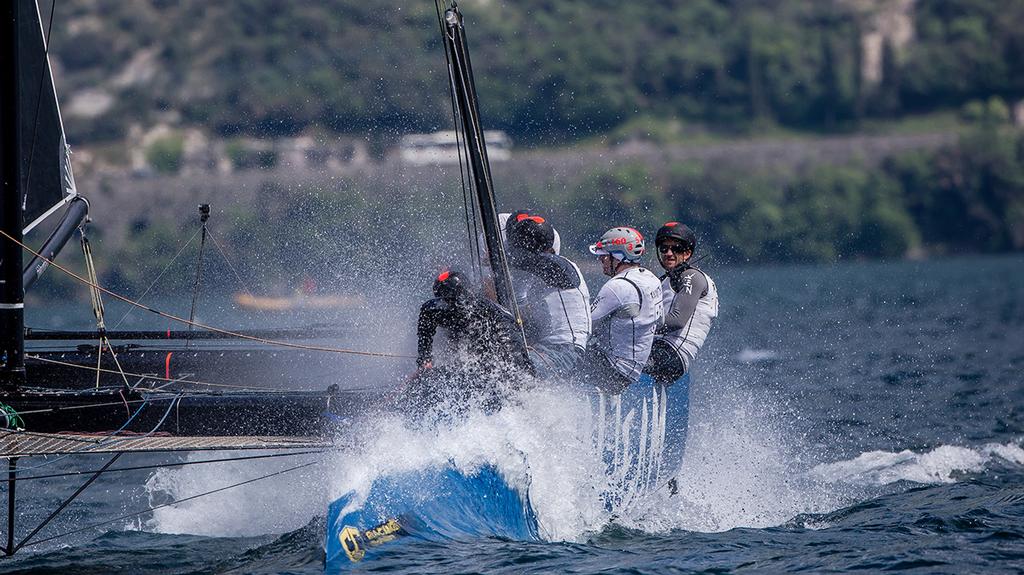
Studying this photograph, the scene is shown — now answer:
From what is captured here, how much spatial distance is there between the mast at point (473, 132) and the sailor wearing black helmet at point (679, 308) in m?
2.32

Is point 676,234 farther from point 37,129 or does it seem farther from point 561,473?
point 37,129

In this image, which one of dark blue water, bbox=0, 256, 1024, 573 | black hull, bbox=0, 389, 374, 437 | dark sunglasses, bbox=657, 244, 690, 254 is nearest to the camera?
dark blue water, bbox=0, 256, 1024, 573

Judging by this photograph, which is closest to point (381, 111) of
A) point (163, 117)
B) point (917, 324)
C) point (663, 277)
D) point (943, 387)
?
point (163, 117)

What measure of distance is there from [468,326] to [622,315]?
171cm

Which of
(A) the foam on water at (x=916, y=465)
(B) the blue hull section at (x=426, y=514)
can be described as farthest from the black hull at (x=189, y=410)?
(A) the foam on water at (x=916, y=465)

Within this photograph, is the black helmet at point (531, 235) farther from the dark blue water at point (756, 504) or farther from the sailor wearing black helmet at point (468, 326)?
the dark blue water at point (756, 504)

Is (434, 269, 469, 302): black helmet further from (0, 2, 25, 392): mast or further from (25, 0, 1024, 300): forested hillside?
(25, 0, 1024, 300): forested hillside

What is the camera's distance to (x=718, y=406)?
648 inches

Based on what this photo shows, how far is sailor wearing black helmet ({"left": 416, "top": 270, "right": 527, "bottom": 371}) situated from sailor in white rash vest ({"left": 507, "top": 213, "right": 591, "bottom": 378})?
0.51 m

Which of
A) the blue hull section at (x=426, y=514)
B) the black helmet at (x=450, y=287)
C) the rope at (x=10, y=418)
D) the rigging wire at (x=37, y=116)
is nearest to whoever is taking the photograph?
the blue hull section at (x=426, y=514)

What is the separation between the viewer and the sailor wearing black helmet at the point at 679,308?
11.6 m

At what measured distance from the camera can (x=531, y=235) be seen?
10266 millimetres

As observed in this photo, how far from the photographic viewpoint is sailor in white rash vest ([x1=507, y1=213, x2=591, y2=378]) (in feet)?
33.8

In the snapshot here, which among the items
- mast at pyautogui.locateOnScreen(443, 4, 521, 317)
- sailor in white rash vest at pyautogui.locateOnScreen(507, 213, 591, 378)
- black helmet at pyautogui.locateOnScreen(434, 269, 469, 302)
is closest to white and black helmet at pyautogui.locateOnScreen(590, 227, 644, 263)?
sailor in white rash vest at pyautogui.locateOnScreen(507, 213, 591, 378)
